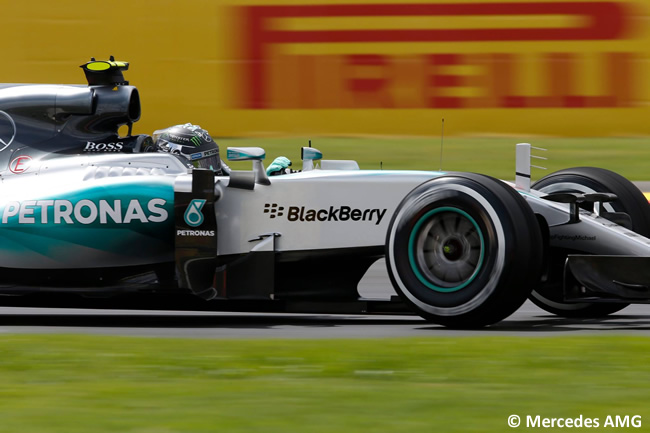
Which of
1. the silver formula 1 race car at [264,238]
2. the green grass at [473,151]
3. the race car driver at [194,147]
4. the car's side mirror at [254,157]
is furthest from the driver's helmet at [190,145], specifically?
the green grass at [473,151]

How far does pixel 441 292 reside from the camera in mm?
6352

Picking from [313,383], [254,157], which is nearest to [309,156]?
[254,157]

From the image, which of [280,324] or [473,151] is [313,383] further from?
[473,151]

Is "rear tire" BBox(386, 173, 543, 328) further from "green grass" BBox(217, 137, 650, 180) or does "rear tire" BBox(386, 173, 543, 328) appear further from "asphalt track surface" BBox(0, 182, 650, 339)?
"green grass" BBox(217, 137, 650, 180)

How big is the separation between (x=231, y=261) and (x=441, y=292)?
1273 millimetres

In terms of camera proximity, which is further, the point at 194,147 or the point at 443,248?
the point at 194,147

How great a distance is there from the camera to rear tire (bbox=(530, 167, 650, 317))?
24.1ft

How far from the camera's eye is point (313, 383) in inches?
192

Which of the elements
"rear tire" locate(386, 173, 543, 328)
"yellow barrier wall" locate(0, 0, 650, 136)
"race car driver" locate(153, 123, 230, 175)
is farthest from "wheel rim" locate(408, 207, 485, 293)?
"yellow barrier wall" locate(0, 0, 650, 136)

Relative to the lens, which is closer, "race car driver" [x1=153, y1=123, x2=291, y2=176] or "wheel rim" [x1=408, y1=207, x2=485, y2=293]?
"wheel rim" [x1=408, y1=207, x2=485, y2=293]

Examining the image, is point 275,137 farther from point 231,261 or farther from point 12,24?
point 231,261

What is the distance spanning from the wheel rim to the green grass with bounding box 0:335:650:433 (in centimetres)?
49

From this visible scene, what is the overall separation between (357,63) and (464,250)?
30.0 ft

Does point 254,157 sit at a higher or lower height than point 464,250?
higher
